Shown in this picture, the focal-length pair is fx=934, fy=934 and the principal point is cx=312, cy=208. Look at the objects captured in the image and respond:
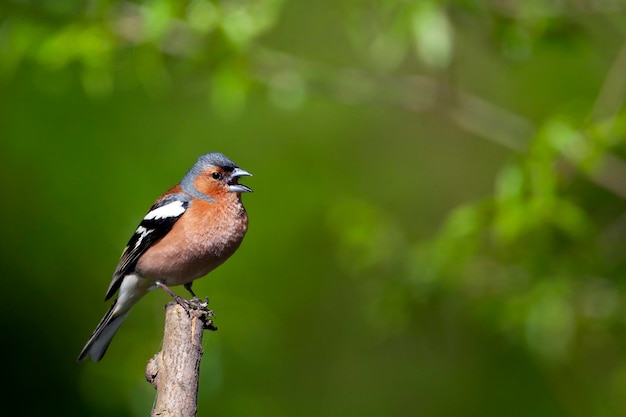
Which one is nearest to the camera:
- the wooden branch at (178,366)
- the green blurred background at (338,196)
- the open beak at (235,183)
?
the wooden branch at (178,366)

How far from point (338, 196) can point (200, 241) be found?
13.8ft

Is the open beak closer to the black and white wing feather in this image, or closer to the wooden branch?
the black and white wing feather

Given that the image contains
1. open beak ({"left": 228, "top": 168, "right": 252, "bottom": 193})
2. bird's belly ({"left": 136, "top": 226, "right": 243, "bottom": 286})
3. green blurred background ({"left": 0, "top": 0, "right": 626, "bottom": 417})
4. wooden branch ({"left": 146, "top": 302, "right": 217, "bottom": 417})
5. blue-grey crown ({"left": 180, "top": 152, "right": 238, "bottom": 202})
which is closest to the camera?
wooden branch ({"left": 146, "top": 302, "right": 217, "bottom": 417})

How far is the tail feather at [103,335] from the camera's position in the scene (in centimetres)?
460

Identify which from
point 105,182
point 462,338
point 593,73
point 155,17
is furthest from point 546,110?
point 155,17

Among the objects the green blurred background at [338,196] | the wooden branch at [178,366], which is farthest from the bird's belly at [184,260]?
the green blurred background at [338,196]

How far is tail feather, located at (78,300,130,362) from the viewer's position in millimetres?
4598

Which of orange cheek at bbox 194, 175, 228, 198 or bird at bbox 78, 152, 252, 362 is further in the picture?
orange cheek at bbox 194, 175, 228, 198

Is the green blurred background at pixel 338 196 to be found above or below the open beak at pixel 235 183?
above

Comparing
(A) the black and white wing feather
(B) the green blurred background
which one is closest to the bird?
(A) the black and white wing feather

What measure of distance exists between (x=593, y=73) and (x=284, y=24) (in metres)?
2.83

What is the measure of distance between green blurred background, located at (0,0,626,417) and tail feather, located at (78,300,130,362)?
2.14 ft

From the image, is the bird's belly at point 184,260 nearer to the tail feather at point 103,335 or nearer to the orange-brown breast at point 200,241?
the orange-brown breast at point 200,241

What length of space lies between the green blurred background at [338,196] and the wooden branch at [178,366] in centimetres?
193
